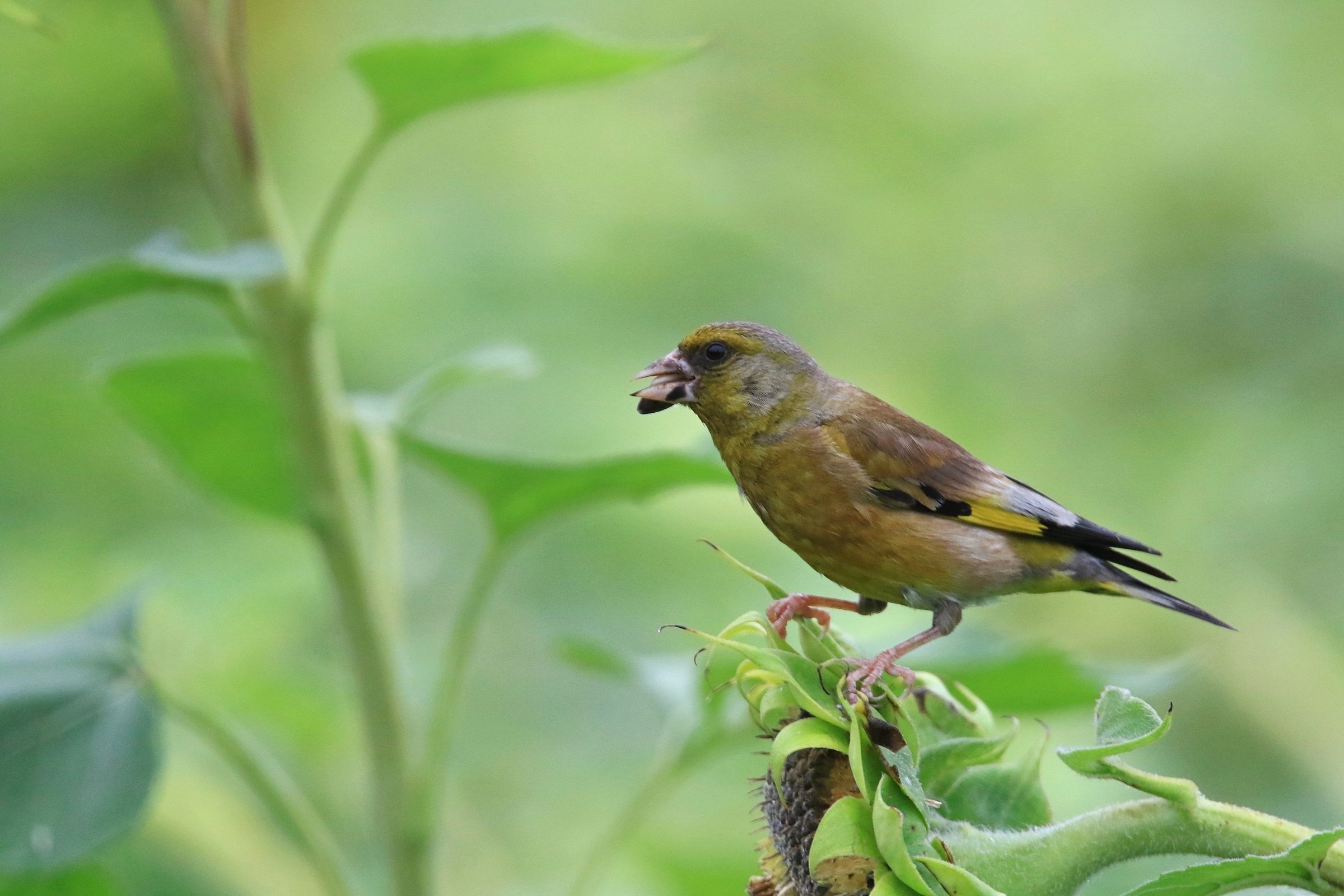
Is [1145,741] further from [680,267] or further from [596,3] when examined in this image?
[596,3]

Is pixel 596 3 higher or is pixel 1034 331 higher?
pixel 596 3

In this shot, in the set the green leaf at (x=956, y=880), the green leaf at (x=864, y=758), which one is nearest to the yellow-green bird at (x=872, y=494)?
the green leaf at (x=864, y=758)

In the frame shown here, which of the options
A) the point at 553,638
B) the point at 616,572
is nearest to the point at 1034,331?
the point at 616,572

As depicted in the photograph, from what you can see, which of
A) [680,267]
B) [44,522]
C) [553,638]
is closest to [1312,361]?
[680,267]

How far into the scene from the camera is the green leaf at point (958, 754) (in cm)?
193

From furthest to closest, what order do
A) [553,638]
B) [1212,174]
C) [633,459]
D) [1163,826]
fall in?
[1212,174], [553,638], [633,459], [1163,826]

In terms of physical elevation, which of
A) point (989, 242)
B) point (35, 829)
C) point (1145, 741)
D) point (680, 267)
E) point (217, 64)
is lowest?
point (35, 829)

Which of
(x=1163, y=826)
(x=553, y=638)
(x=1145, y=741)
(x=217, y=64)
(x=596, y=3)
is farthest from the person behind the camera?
(x=596, y=3)

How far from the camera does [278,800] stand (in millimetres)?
2939

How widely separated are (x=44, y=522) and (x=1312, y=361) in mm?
5600

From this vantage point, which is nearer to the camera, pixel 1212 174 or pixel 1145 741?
pixel 1145 741

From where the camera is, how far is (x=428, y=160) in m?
8.13

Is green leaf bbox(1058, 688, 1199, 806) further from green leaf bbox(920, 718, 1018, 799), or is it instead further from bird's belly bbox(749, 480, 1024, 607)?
bird's belly bbox(749, 480, 1024, 607)

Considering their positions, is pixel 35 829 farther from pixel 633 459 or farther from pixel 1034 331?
pixel 1034 331
